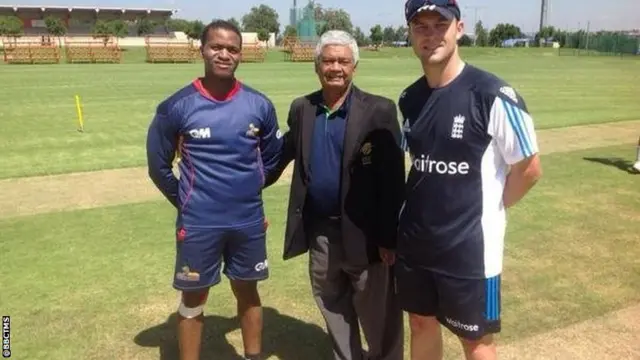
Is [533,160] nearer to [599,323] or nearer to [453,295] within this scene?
[453,295]

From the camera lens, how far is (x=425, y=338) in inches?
129

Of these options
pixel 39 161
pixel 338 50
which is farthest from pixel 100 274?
pixel 39 161

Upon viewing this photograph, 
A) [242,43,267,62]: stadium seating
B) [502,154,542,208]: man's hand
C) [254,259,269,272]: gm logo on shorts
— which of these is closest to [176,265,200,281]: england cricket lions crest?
[254,259,269,272]: gm logo on shorts

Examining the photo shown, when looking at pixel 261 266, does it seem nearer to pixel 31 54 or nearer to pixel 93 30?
pixel 31 54

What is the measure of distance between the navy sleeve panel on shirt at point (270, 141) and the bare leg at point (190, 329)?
0.82 m

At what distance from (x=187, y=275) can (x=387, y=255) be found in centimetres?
113

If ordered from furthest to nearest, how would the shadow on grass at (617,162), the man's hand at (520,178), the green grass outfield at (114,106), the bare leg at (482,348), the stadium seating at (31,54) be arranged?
1. the stadium seating at (31,54)
2. the green grass outfield at (114,106)
3. the shadow on grass at (617,162)
4. the bare leg at (482,348)
5. the man's hand at (520,178)

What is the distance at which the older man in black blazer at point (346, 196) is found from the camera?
11.0ft

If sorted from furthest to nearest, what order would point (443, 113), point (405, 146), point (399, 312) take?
point (399, 312)
point (405, 146)
point (443, 113)

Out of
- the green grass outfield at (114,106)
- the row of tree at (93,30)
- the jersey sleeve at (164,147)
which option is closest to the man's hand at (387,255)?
the jersey sleeve at (164,147)

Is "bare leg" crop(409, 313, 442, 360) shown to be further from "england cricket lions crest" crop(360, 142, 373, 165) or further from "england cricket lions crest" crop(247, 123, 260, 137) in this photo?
"england cricket lions crest" crop(247, 123, 260, 137)

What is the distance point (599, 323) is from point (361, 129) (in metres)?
2.46

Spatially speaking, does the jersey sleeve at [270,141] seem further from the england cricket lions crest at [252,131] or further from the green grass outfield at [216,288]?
the green grass outfield at [216,288]

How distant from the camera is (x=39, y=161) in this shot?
9.75 meters
